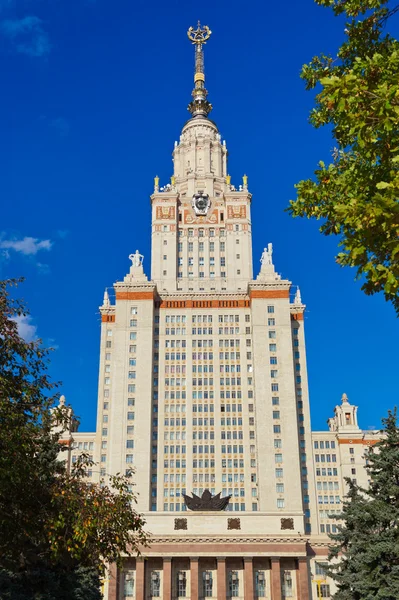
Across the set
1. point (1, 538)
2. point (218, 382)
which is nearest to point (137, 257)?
point (218, 382)

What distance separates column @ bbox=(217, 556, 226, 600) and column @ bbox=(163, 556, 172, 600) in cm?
534

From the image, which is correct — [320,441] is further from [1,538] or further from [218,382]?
[1,538]

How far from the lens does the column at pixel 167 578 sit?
243 ft

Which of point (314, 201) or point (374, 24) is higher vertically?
point (374, 24)

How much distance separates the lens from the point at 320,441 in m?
108

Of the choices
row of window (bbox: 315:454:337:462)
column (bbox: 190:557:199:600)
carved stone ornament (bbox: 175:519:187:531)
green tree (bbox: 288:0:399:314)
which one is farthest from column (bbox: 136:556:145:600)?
green tree (bbox: 288:0:399:314)

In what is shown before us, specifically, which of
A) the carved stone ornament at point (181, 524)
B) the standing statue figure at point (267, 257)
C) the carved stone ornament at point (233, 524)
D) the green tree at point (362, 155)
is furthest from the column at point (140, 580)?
the green tree at point (362, 155)

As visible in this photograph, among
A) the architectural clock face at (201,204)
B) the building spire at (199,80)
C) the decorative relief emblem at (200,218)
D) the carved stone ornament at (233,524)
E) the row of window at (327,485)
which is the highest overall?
the building spire at (199,80)

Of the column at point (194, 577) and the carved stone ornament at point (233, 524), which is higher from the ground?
the carved stone ornament at point (233, 524)

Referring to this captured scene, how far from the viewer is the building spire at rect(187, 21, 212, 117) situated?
431 feet

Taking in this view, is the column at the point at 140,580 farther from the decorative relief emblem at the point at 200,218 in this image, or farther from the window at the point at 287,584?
the decorative relief emblem at the point at 200,218

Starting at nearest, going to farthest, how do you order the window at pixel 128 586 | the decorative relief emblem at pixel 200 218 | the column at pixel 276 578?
the column at pixel 276 578, the window at pixel 128 586, the decorative relief emblem at pixel 200 218

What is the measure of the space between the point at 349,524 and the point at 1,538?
28.5m

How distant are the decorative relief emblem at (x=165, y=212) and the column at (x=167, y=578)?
197ft
